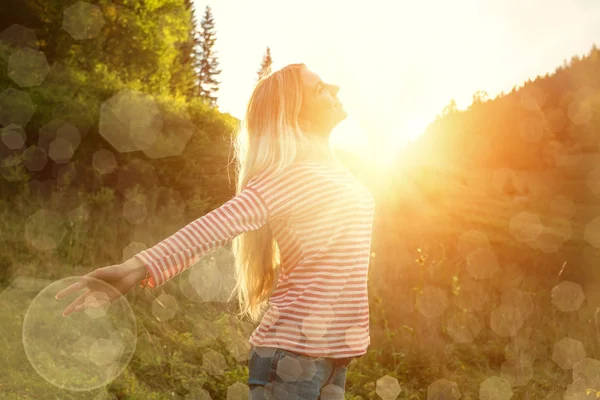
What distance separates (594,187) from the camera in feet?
31.2

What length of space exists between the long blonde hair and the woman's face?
0.04 m

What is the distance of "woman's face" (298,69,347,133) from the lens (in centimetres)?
221

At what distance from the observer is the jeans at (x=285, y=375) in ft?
5.67

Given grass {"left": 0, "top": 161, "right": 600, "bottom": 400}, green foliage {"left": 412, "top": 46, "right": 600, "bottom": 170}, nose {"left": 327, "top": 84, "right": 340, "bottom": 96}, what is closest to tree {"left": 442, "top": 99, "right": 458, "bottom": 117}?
green foliage {"left": 412, "top": 46, "right": 600, "bottom": 170}

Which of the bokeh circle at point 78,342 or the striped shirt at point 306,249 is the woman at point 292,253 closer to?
the striped shirt at point 306,249

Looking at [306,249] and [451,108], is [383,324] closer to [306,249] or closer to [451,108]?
[306,249]

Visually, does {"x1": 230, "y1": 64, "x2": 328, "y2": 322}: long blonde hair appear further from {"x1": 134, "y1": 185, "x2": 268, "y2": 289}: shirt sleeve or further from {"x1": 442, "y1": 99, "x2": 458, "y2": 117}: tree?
{"x1": 442, "y1": 99, "x2": 458, "y2": 117}: tree

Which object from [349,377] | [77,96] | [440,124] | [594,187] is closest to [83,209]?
[77,96]

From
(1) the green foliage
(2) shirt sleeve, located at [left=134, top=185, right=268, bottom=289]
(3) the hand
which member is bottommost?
(3) the hand

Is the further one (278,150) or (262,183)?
(278,150)

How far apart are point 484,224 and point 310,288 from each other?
708cm

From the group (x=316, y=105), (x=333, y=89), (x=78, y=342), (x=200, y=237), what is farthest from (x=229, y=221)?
(x=78, y=342)

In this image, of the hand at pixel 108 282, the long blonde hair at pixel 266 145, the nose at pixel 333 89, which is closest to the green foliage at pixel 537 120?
the nose at pixel 333 89

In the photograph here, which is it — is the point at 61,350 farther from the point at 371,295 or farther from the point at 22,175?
the point at 22,175
